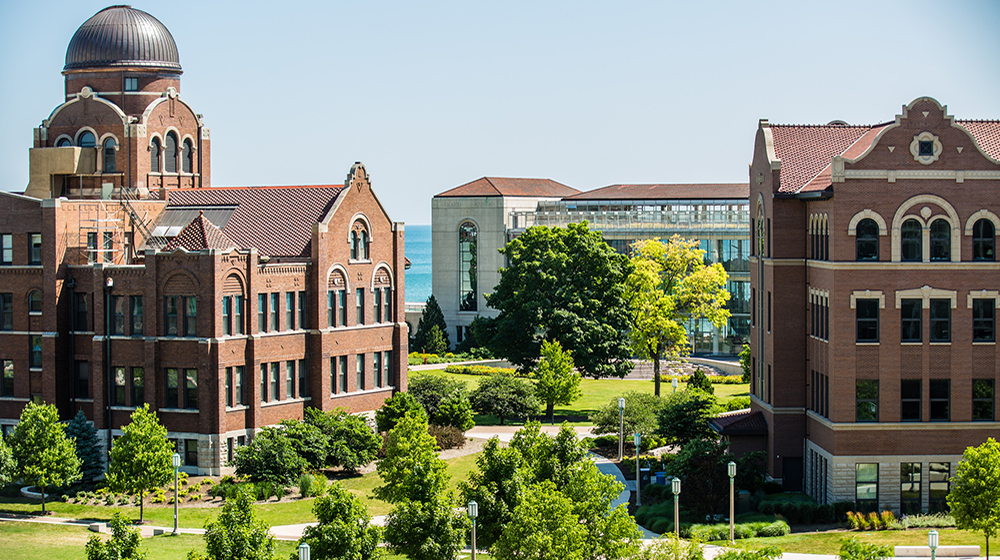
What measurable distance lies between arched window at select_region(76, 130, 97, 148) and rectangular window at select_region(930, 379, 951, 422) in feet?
140

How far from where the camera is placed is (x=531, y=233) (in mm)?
74938

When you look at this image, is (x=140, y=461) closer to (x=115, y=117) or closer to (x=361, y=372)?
(x=361, y=372)

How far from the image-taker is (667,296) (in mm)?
73812

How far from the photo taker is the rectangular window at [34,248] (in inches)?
→ 2312

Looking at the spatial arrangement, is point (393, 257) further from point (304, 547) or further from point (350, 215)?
point (304, 547)

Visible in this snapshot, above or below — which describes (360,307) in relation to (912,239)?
below

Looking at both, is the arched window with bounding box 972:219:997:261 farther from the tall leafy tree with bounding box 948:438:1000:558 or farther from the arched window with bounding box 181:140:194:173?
the arched window with bounding box 181:140:194:173

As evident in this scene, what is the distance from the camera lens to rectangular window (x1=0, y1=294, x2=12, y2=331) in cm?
5950

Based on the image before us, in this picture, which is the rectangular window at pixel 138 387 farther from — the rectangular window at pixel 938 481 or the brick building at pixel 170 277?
the rectangular window at pixel 938 481

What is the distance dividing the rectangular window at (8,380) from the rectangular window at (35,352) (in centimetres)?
121

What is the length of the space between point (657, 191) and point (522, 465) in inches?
2868

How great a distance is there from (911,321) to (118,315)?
33.3m

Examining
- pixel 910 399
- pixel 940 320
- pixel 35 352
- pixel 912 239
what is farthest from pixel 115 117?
pixel 940 320

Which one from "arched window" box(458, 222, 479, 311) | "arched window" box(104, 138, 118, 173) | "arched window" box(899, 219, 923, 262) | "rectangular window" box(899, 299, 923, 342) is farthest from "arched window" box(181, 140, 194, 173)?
"rectangular window" box(899, 299, 923, 342)
